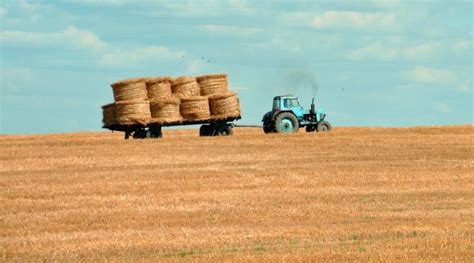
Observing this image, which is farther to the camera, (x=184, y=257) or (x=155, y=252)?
(x=155, y=252)

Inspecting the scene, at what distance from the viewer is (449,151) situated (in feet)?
112

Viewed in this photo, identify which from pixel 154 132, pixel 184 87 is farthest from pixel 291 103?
pixel 154 132

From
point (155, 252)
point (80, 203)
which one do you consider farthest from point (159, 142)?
point (155, 252)

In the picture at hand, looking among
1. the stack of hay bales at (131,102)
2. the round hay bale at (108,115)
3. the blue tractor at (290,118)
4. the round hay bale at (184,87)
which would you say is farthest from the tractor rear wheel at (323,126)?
the round hay bale at (108,115)

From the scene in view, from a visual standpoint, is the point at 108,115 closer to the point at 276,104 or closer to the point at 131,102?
the point at 131,102

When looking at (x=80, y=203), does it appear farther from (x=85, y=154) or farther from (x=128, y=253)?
(x=85, y=154)

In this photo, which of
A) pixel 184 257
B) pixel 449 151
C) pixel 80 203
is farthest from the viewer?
pixel 449 151

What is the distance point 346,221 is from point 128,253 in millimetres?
5143

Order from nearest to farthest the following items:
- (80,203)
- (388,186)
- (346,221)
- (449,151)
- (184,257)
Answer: (184,257), (346,221), (80,203), (388,186), (449,151)

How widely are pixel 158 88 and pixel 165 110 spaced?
30.9 inches

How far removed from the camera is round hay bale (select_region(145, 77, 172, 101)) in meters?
39.8

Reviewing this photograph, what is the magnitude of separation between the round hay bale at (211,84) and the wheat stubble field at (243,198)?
2.57 metres

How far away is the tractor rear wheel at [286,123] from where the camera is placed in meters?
42.8

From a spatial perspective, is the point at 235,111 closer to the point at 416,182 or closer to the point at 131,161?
the point at 131,161
